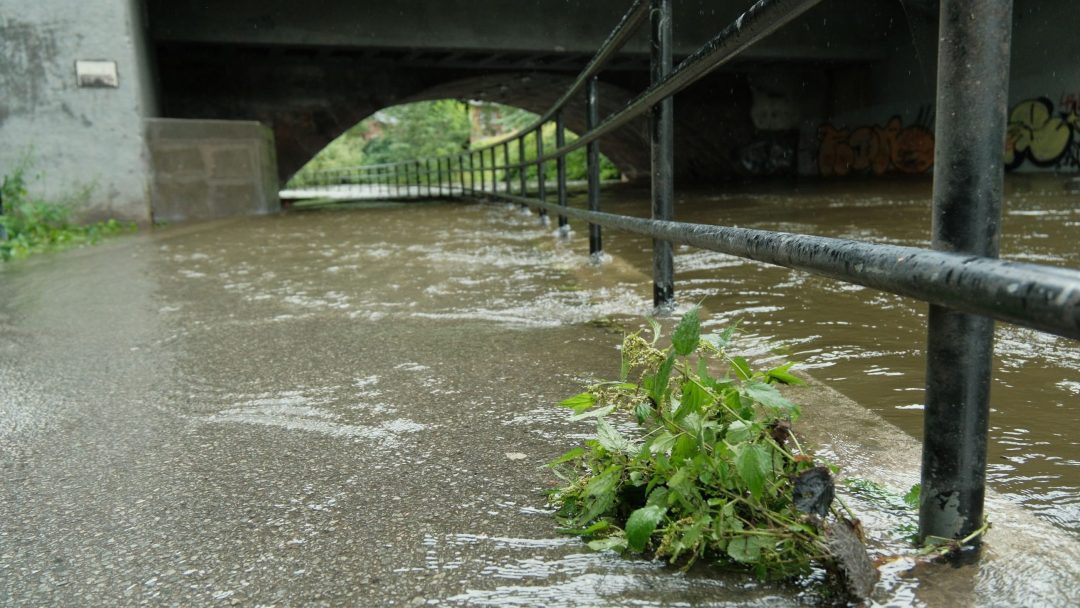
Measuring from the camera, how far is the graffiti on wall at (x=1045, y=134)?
13.0m

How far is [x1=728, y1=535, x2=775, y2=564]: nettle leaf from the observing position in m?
0.90

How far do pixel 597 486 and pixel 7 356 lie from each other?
2023 millimetres

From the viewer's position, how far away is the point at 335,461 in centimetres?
133

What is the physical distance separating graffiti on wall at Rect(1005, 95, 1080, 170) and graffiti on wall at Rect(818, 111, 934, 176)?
69.6 inches

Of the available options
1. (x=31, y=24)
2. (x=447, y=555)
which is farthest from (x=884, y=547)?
(x=31, y=24)

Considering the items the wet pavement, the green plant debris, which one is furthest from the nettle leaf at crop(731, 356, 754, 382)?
the wet pavement

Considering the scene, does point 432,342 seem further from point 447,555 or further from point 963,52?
point 963,52

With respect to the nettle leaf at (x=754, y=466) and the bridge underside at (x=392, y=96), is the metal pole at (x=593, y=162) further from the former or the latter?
the bridge underside at (x=392, y=96)

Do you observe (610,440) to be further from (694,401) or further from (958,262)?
(958,262)

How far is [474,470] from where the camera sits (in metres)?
1.26

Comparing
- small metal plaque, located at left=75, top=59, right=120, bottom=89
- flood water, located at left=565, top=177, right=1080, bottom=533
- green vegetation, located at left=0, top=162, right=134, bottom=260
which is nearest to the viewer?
flood water, located at left=565, top=177, right=1080, bottom=533

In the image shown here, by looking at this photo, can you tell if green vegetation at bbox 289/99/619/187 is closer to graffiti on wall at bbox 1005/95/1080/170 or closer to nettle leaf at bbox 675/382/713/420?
graffiti on wall at bbox 1005/95/1080/170

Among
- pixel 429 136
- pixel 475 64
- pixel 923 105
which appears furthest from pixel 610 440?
pixel 429 136

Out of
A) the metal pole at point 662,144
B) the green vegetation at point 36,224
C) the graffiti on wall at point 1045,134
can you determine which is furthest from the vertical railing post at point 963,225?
the graffiti on wall at point 1045,134
